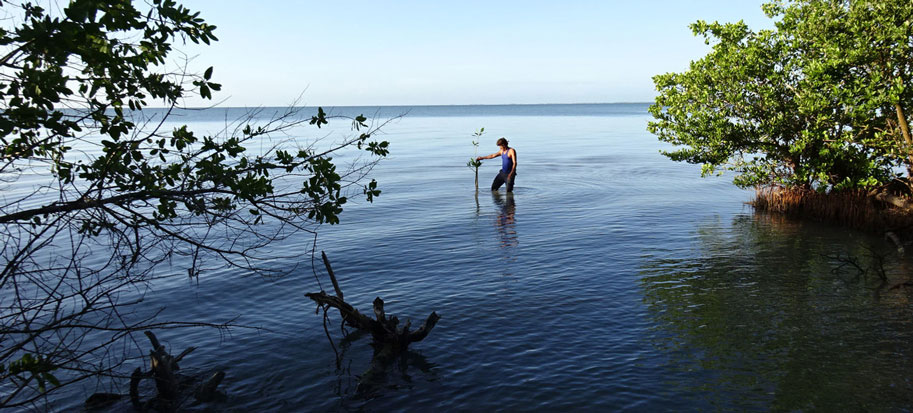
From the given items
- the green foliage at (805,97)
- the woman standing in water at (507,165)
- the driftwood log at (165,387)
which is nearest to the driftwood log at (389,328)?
the driftwood log at (165,387)

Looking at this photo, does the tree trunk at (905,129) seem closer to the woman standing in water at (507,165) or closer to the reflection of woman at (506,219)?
the reflection of woman at (506,219)

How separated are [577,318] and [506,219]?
36.6 feet

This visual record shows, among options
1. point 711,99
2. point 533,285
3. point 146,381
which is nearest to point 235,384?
point 146,381

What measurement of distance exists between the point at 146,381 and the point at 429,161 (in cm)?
3911

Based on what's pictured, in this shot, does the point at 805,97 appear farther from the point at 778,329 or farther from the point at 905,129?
the point at 778,329

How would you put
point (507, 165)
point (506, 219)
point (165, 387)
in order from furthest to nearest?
point (507, 165), point (506, 219), point (165, 387)

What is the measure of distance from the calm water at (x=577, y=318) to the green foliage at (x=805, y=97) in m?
2.24

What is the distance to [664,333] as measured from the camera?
10.9 m

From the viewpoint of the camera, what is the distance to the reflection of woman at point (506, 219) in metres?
19.0

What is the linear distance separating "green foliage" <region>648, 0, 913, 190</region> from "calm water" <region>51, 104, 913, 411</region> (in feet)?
7.35

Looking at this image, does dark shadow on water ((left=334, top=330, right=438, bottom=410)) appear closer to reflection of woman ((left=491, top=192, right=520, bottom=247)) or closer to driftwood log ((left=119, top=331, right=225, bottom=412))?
driftwood log ((left=119, top=331, right=225, bottom=412))

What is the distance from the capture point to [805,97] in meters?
17.8

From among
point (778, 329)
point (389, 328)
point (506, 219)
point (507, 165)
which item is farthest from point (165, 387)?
point (507, 165)

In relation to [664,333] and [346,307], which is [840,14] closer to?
[664,333]
